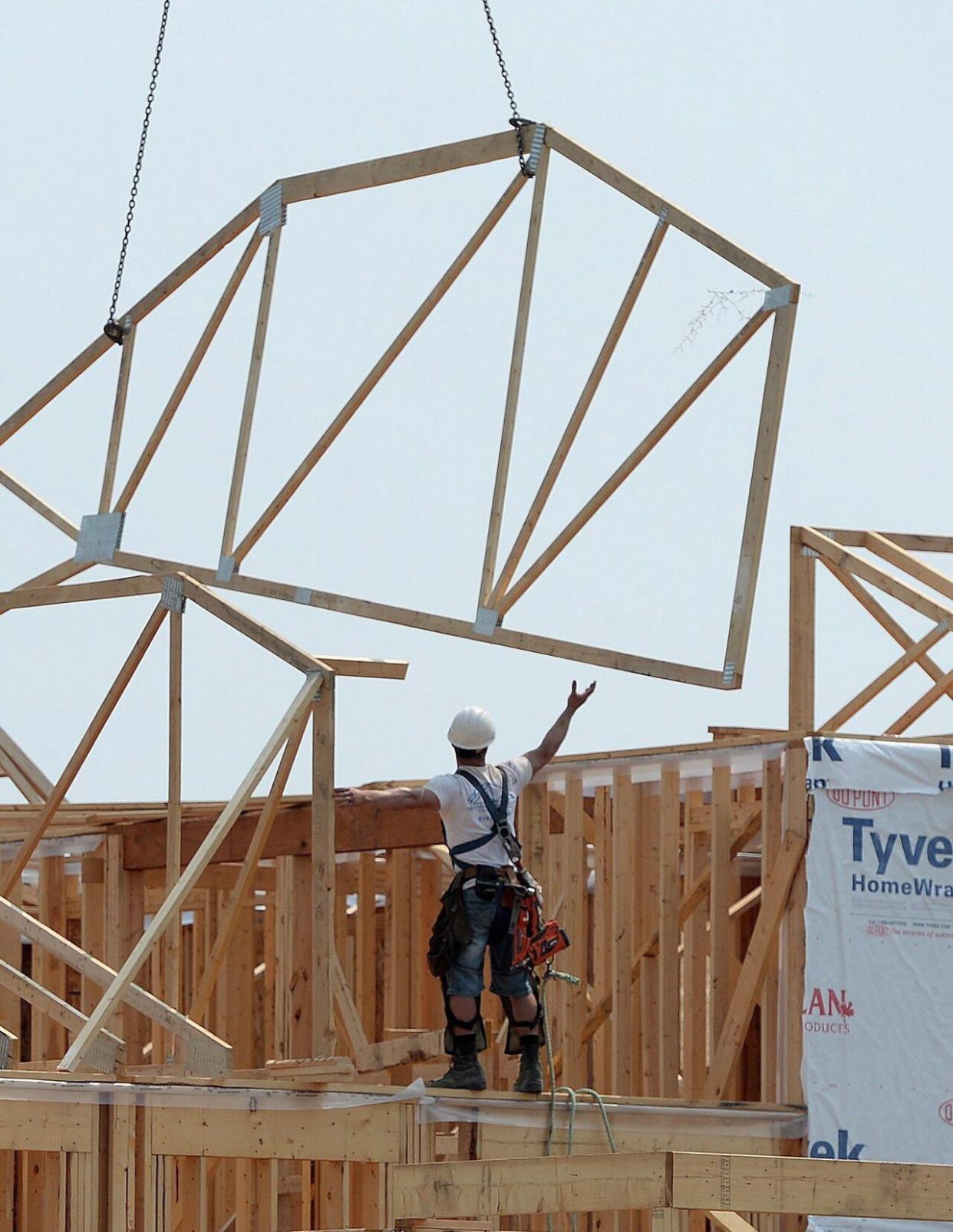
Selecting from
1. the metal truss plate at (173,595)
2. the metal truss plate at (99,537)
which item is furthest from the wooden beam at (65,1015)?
the metal truss plate at (99,537)

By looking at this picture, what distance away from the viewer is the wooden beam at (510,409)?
1352 cm

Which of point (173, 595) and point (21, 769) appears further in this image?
point (21, 769)

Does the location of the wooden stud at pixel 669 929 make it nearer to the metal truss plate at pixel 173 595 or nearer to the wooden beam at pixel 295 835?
the wooden beam at pixel 295 835

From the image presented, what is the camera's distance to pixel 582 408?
43.8 ft

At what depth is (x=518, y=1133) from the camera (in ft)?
37.7

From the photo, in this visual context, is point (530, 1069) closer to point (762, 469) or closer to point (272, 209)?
point (762, 469)

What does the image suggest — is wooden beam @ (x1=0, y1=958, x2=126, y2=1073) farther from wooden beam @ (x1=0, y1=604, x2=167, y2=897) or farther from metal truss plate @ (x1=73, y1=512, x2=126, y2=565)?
metal truss plate @ (x1=73, y1=512, x2=126, y2=565)

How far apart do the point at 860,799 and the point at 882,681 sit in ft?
9.46

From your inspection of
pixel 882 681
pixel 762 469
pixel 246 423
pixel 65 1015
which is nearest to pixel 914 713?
pixel 882 681

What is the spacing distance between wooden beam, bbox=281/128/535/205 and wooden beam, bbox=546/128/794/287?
26 cm

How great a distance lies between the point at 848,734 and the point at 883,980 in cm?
136

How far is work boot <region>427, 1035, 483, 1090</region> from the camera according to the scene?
1116cm

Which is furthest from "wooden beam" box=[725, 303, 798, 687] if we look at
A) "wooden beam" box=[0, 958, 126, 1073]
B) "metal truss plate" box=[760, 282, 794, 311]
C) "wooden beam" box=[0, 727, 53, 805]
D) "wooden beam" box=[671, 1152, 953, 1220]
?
"wooden beam" box=[0, 727, 53, 805]

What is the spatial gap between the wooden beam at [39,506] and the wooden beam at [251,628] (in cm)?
324
